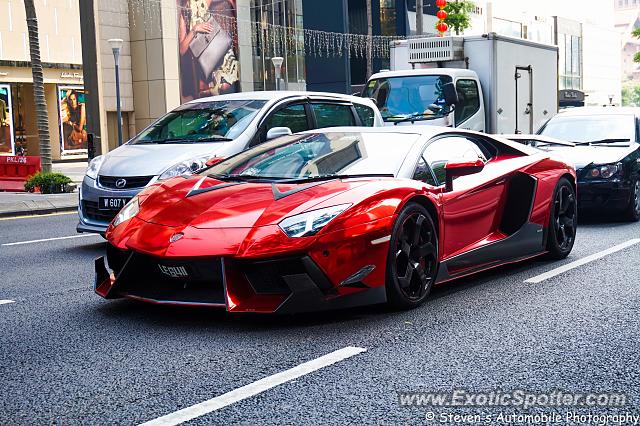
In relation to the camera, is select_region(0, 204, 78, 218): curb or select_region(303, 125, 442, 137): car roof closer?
select_region(303, 125, 442, 137): car roof

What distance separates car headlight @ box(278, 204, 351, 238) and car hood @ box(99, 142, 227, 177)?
4.21 metres

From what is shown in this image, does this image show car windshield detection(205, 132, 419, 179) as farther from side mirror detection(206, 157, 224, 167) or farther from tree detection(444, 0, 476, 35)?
tree detection(444, 0, 476, 35)

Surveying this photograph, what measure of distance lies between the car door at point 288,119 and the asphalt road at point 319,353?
12.3ft

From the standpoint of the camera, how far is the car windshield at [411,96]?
53.0 feet

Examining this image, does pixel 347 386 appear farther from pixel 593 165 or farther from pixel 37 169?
pixel 37 169

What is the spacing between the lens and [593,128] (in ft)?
42.3

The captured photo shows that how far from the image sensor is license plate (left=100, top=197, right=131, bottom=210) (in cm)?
948

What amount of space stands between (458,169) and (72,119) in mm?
38238

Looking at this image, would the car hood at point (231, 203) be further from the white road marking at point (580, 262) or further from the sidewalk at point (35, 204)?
the sidewalk at point (35, 204)

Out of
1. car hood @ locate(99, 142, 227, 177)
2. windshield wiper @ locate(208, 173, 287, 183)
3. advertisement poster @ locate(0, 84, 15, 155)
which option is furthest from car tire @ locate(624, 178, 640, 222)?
advertisement poster @ locate(0, 84, 15, 155)

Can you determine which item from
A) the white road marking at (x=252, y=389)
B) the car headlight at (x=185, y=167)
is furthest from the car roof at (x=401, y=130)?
the car headlight at (x=185, y=167)

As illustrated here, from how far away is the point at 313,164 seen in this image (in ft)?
21.3

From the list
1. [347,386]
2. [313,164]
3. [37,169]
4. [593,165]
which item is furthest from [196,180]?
→ [37,169]

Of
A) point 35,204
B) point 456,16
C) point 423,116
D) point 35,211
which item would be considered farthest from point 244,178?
point 456,16
